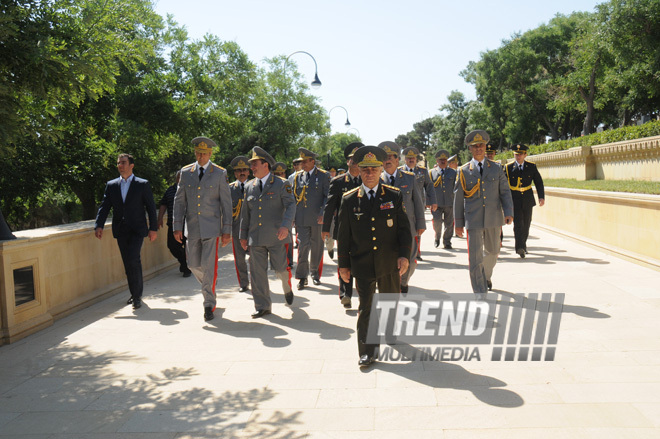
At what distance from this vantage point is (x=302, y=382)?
5.07 m

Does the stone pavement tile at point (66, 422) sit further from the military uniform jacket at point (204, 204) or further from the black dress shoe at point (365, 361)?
the military uniform jacket at point (204, 204)

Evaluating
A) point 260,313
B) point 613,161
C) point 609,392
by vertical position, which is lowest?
point 260,313

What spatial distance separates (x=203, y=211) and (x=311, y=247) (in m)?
2.76

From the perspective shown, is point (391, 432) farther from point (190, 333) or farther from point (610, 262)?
point (610, 262)

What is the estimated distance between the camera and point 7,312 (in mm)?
6688

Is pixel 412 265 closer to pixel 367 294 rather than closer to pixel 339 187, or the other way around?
pixel 339 187

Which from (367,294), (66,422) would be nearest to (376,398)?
(367,294)

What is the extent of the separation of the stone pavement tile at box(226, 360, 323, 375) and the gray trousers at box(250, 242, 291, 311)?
1973 millimetres

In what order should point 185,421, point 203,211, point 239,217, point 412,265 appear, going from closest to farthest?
point 185,421, point 203,211, point 412,265, point 239,217

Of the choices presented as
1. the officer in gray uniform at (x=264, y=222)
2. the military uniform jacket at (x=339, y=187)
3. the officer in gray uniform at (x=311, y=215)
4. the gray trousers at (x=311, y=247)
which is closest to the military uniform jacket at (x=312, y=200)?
the officer in gray uniform at (x=311, y=215)

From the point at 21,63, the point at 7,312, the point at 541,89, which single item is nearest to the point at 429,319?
the point at 7,312

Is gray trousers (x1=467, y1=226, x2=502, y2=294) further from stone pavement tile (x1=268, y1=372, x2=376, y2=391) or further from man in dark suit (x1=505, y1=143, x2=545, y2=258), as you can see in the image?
man in dark suit (x1=505, y1=143, x2=545, y2=258)

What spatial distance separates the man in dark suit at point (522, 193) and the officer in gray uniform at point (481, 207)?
3.97 m

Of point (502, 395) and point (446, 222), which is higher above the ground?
point (446, 222)
